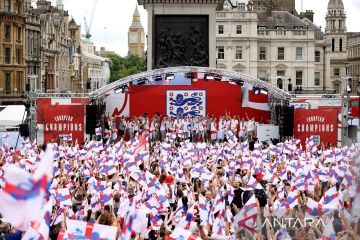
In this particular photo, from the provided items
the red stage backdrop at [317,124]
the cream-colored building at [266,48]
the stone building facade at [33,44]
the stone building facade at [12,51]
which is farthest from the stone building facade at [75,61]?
the red stage backdrop at [317,124]

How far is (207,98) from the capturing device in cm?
4503

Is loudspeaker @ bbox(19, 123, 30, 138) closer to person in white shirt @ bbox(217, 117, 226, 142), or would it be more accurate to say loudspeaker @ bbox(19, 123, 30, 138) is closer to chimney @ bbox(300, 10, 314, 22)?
person in white shirt @ bbox(217, 117, 226, 142)

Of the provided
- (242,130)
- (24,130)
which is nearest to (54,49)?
(242,130)

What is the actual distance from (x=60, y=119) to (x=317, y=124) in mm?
11785

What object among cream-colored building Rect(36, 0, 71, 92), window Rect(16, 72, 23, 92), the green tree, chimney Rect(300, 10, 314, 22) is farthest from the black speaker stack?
the green tree

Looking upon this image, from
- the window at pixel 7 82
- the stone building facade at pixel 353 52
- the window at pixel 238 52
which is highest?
the stone building facade at pixel 353 52

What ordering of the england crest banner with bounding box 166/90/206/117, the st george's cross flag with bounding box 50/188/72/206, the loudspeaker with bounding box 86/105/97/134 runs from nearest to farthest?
the st george's cross flag with bounding box 50/188/72/206 < the loudspeaker with bounding box 86/105/97/134 < the england crest banner with bounding box 166/90/206/117

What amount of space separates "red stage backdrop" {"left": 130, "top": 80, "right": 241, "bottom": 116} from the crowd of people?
1625 cm

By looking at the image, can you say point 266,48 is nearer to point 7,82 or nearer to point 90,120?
point 7,82

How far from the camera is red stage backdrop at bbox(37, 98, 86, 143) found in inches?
1499

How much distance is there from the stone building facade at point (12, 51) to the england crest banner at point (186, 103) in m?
39.2

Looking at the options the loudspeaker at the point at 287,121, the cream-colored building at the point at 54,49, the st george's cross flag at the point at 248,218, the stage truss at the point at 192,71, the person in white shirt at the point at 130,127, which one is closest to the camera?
the st george's cross flag at the point at 248,218

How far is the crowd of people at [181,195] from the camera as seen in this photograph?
897 cm

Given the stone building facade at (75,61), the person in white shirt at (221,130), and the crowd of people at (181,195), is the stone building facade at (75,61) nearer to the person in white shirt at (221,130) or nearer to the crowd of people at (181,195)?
the person in white shirt at (221,130)
